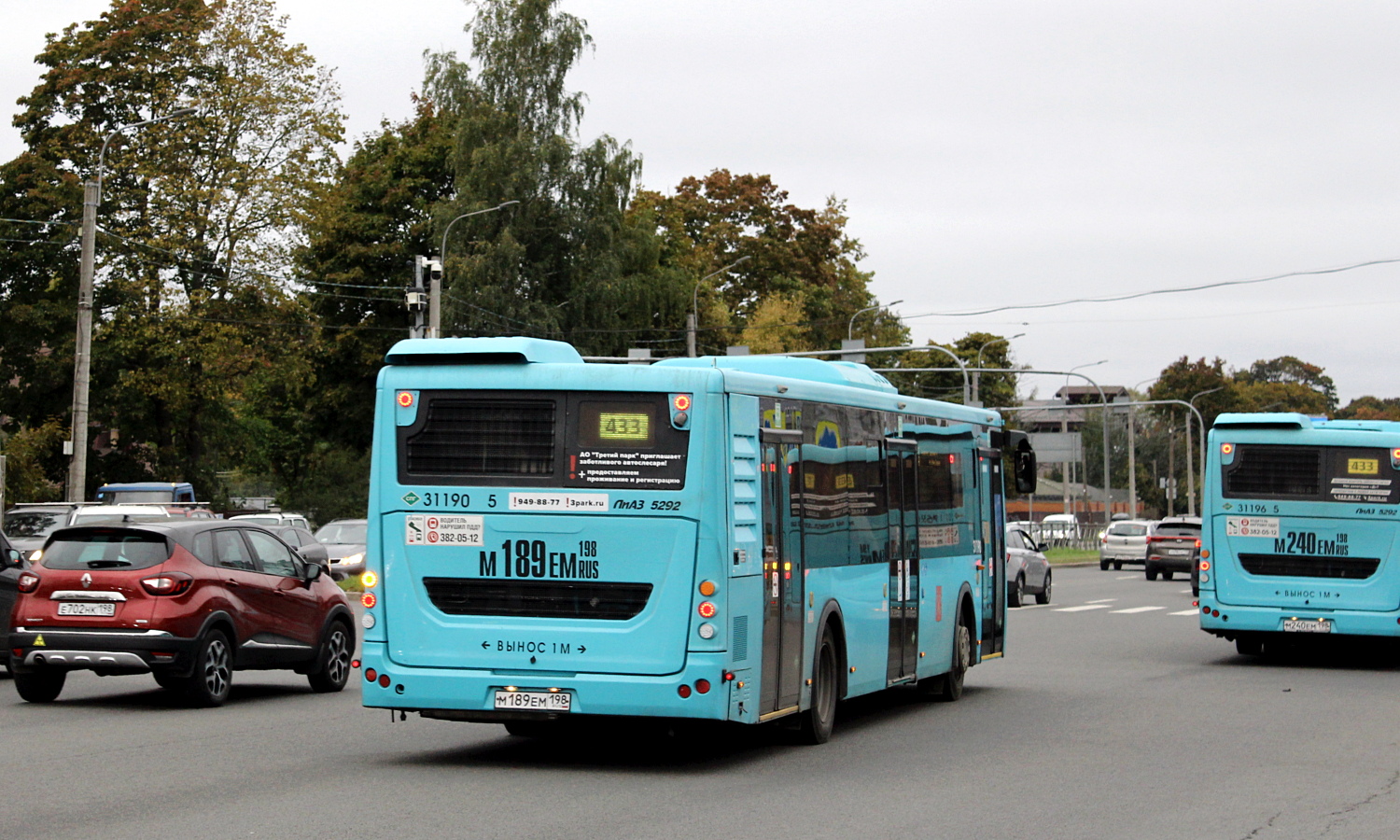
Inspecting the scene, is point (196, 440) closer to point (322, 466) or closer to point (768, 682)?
point (322, 466)

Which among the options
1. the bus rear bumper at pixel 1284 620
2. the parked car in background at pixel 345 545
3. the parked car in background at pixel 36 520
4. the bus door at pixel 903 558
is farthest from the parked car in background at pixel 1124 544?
the bus door at pixel 903 558

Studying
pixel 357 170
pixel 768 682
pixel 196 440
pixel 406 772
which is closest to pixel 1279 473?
pixel 768 682

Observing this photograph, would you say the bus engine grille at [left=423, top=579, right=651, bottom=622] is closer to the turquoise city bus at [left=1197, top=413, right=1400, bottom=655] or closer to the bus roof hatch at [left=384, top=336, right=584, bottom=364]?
the bus roof hatch at [left=384, top=336, right=584, bottom=364]

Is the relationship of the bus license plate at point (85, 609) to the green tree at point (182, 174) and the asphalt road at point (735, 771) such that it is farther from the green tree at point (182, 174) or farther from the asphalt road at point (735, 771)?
the green tree at point (182, 174)

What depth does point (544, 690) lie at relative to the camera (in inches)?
446

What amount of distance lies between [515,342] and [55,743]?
442 cm

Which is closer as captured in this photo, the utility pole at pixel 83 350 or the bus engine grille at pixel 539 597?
the bus engine grille at pixel 539 597

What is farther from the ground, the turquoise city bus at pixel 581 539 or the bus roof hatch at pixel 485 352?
the bus roof hatch at pixel 485 352

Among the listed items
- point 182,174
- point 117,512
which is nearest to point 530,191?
point 182,174

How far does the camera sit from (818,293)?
3300 inches

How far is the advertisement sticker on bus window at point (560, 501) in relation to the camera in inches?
449

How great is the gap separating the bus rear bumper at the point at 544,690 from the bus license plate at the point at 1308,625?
38.7 ft

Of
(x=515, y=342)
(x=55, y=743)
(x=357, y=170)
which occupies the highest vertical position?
(x=357, y=170)

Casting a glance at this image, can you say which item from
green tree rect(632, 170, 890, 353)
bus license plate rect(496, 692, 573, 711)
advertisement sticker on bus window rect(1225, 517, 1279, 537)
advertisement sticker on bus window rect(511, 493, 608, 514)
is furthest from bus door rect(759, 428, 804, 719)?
green tree rect(632, 170, 890, 353)
